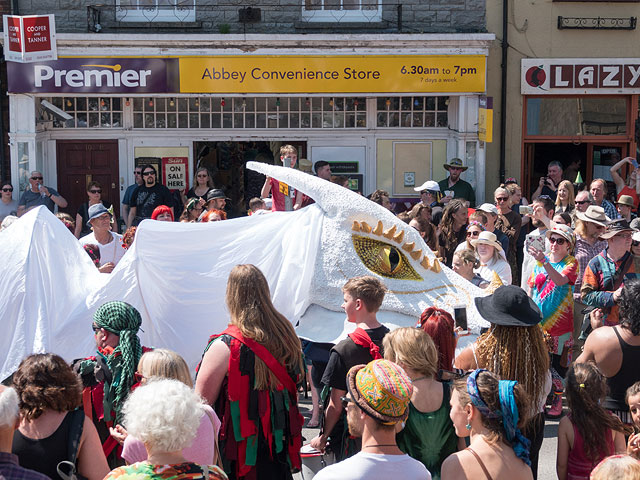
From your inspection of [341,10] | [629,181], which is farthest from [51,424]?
[629,181]

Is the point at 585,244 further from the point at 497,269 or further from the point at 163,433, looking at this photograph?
the point at 163,433

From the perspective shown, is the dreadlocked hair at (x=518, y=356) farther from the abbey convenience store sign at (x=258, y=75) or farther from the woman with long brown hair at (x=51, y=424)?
the abbey convenience store sign at (x=258, y=75)

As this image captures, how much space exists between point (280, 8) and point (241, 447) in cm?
1000

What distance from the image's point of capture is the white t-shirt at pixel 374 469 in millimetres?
3492

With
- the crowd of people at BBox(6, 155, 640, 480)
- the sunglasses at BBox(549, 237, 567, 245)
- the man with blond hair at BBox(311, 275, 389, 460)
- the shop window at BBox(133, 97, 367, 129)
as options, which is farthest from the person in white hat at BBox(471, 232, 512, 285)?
the shop window at BBox(133, 97, 367, 129)

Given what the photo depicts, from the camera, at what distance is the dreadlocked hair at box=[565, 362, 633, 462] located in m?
4.46

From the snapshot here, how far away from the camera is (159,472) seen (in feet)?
11.0

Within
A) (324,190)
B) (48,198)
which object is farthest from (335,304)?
(48,198)

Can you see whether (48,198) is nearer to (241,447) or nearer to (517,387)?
(241,447)

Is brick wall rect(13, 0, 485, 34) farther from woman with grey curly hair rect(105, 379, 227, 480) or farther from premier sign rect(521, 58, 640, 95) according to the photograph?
woman with grey curly hair rect(105, 379, 227, 480)

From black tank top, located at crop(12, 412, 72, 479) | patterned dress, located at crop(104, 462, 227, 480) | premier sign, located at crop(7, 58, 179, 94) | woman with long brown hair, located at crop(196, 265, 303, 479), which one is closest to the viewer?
patterned dress, located at crop(104, 462, 227, 480)

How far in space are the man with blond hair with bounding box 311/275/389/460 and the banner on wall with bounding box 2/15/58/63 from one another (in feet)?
30.1

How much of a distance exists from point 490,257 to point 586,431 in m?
3.90

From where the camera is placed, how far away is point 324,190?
6648 millimetres
